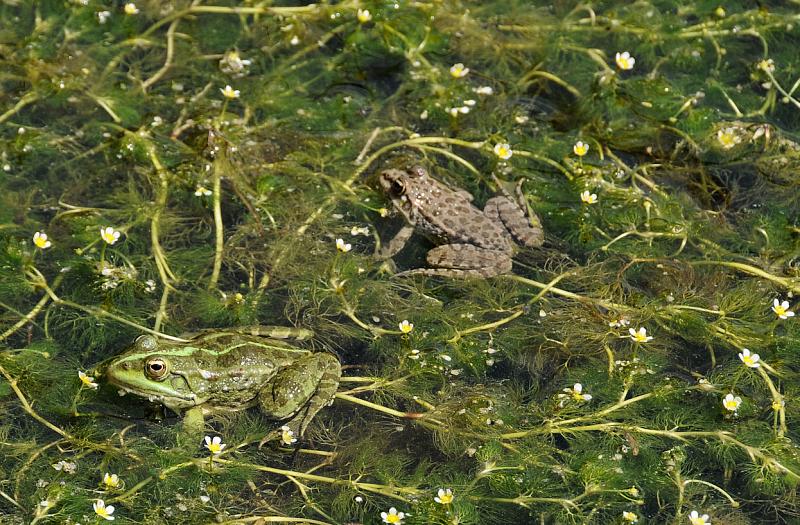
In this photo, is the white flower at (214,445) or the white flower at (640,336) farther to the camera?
the white flower at (640,336)

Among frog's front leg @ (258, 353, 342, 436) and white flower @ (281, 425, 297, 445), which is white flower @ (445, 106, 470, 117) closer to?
frog's front leg @ (258, 353, 342, 436)

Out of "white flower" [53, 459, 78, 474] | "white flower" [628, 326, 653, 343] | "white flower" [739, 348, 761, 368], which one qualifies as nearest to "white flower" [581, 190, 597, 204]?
"white flower" [628, 326, 653, 343]

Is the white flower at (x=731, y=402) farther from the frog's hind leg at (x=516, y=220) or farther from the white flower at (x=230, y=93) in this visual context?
the white flower at (x=230, y=93)

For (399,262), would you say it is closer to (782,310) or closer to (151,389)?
(151,389)

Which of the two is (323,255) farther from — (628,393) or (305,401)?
(628,393)

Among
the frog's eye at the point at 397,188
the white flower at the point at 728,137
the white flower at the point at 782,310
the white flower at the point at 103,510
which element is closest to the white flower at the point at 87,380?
the white flower at the point at 103,510

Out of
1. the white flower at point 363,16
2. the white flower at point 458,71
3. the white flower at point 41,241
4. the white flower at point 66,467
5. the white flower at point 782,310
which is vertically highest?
the white flower at point 363,16

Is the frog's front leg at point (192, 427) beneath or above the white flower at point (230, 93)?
beneath
